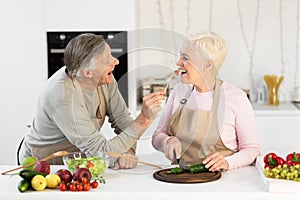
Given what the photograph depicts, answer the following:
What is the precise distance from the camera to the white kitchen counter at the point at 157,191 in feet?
7.51

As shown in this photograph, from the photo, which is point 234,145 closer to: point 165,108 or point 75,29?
point 165,108

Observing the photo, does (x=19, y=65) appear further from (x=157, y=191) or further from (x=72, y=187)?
(x=157, y=191)

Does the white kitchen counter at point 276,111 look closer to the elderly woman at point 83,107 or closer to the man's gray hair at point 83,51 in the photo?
the elderly woman at point 83,107

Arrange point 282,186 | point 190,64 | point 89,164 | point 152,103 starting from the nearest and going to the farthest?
point 282,186 → point 89,164 → point 152,103 → point 190,64

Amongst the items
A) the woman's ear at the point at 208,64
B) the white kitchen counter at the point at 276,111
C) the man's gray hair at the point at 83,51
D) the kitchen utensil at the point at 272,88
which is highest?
the man's gray hair at the point at 83,51

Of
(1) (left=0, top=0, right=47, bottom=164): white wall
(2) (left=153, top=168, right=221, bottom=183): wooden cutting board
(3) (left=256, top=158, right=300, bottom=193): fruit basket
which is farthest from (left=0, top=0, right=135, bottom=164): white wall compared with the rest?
(3) (left=256, top=158, right=300, bottom=193): fruit basket

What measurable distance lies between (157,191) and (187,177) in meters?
0.20

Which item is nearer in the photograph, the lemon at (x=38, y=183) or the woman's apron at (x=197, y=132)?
the lemon at (x=38, y=183)

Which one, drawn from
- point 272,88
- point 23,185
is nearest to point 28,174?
point 23,185

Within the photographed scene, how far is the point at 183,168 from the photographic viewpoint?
257cm

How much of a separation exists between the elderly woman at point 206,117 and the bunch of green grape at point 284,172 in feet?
0.86

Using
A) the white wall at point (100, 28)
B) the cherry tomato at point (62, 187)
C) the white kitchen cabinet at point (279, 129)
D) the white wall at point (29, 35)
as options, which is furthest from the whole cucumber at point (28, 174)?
the white kitchen cabinet at point (279, 129)

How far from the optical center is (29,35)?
4.43 metres

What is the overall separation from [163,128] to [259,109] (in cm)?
169
